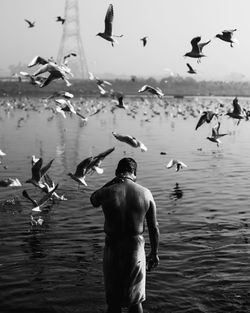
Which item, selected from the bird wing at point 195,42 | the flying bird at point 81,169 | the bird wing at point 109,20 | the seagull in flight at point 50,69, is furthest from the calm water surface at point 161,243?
the bird wing at point 109,20

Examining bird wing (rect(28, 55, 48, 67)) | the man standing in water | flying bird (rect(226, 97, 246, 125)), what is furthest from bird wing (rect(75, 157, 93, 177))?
flying bird (rect(226, 97, 246, 125))

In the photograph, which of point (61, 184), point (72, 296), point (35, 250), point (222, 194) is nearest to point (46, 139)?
point (61, 184)

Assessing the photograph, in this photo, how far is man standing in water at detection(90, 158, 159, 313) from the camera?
6.91 meters

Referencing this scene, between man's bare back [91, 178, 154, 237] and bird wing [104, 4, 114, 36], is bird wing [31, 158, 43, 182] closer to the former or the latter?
bird wing [104, 4, 114, 36]

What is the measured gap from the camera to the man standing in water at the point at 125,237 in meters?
6.91

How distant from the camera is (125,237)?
696 centimetres

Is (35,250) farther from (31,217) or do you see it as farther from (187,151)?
(187,151)

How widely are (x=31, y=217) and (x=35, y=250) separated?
288 cm

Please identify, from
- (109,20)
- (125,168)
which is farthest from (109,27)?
(125,168)

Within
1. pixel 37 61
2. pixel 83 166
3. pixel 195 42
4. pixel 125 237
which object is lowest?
pixel 125 237

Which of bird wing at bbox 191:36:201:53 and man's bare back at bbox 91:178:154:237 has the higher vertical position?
bird wing at bbox 191:36:201:53

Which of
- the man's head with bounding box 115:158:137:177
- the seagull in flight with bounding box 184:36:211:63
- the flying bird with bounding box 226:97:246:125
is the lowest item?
the man's head with bounding box 115:158:137:177

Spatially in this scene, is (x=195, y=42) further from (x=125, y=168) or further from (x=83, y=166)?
(x=125, y=168)

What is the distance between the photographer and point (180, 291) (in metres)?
9.65
